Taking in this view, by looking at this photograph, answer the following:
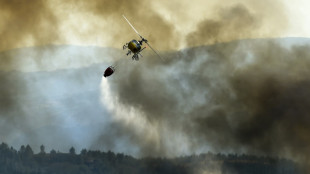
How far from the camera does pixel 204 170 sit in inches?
5719

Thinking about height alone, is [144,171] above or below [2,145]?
below

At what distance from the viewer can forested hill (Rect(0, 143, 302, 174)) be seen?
146m

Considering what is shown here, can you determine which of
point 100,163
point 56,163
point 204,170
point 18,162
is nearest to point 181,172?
point 204,170

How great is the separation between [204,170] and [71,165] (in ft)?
189

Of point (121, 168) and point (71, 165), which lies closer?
point (121, 168)

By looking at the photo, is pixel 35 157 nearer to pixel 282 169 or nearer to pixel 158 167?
pixel 158 167

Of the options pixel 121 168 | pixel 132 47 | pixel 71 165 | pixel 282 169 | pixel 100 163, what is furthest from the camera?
pixel 71 165

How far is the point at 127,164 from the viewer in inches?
6373

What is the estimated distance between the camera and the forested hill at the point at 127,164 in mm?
145750

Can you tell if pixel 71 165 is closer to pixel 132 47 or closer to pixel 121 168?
pixel 121 168

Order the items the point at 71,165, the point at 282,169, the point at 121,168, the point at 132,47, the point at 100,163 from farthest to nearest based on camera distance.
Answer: the point at 71,165
the point at 100,163
the point at 121,168
the point at 282,169
the point at 132,47

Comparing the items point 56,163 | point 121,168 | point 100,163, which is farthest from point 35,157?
point 121,168

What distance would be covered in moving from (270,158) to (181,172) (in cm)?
1935

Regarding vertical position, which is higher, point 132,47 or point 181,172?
point 132,47
